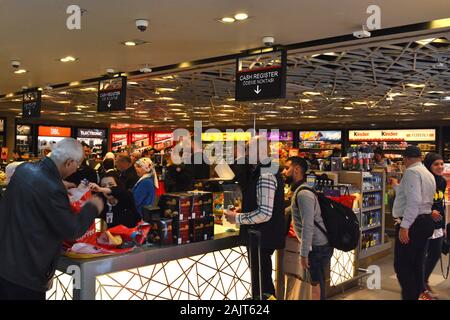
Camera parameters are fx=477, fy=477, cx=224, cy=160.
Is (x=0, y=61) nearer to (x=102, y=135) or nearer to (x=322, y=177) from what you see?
(x=322, y=177)

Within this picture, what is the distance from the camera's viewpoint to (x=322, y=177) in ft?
22.1

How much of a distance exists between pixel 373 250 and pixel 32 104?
8008 mm

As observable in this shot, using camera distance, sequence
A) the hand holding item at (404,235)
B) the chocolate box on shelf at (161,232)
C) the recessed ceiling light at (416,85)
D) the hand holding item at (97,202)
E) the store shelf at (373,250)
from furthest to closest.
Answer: the recessed ceiling light at (416,85) → the store shelf at (373,250) → the hand holding item at (404,235) → the chocolate box on shelf at (161,232) → the hand holding item at (97,202)

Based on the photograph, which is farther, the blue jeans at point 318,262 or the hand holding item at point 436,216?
the hand holding item at point 436,216

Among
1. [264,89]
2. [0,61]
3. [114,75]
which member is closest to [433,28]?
[264,89]

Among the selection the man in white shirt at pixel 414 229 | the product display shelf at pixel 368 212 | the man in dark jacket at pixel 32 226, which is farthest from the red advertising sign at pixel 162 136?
the man in dark jacket at pixel 32 226

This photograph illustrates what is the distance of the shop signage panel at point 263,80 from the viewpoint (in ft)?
19.7

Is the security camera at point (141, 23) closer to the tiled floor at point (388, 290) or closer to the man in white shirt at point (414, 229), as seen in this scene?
the man in white shirt at point (414, 229)

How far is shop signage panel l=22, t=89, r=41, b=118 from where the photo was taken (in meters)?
10.7

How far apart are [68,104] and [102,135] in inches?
409

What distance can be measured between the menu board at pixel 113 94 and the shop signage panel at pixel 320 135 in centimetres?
1481

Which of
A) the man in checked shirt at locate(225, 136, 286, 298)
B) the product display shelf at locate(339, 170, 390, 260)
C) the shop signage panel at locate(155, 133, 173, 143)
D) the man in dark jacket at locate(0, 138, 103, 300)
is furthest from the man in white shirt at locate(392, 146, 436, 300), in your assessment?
the shop signage panel at locate(155, 133, 173, 143)

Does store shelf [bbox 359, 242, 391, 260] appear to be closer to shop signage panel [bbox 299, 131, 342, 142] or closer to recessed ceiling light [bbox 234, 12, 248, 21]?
recessed ceiling light [bbox 234, 12, 248, 21]

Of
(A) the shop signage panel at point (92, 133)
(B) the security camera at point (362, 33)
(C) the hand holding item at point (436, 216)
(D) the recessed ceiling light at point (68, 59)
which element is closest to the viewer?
(C) the hand holding item at point (436, 216)
